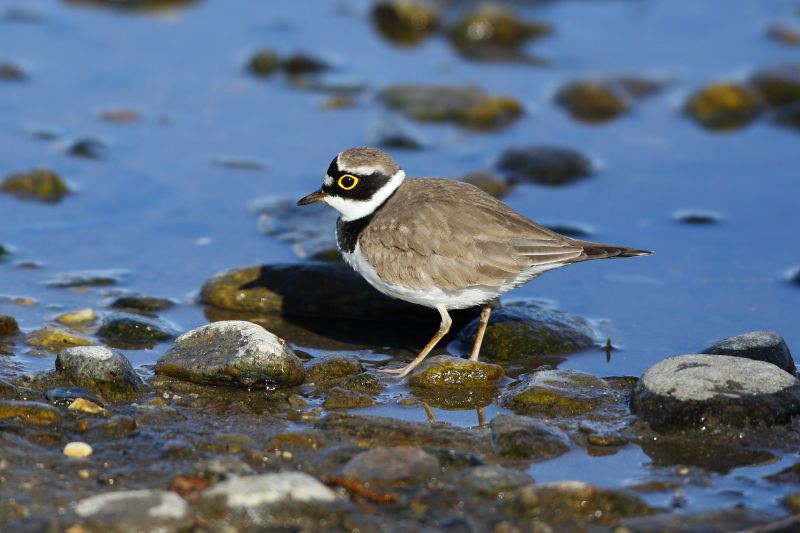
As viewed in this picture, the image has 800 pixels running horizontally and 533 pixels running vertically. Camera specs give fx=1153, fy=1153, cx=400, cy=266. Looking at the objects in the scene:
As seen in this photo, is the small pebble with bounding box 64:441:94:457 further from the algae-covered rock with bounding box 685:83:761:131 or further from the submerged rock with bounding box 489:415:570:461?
the algae-covered rock with bounding box 685:83:761:131

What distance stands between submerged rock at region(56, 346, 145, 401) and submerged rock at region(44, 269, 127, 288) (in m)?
1.83

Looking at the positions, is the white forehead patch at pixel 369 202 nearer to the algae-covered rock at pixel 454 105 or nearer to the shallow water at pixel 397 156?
the shallow water at pixel 397 156

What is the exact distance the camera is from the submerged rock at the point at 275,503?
196 inches

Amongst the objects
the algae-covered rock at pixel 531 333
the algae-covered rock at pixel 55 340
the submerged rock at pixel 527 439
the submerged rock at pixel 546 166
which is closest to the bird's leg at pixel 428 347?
the algae-covered rock at pixel 531 333

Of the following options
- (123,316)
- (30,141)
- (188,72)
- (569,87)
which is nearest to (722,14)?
(569,87)

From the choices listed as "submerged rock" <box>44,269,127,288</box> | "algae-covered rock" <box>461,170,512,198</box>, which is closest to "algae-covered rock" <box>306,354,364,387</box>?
"submerged rock" <box>44,269,127,288</box>

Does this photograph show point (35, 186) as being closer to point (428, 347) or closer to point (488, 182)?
point (488, 182)

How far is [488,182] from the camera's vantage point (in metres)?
10.1

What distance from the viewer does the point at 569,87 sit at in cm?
1200

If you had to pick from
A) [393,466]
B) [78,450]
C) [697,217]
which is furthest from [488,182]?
[78,450]

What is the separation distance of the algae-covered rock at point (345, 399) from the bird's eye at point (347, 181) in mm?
1423

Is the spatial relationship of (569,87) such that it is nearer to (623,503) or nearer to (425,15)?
(425,15)

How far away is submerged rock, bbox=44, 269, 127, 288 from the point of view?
837 cm

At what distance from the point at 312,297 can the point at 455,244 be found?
5.01 ft
